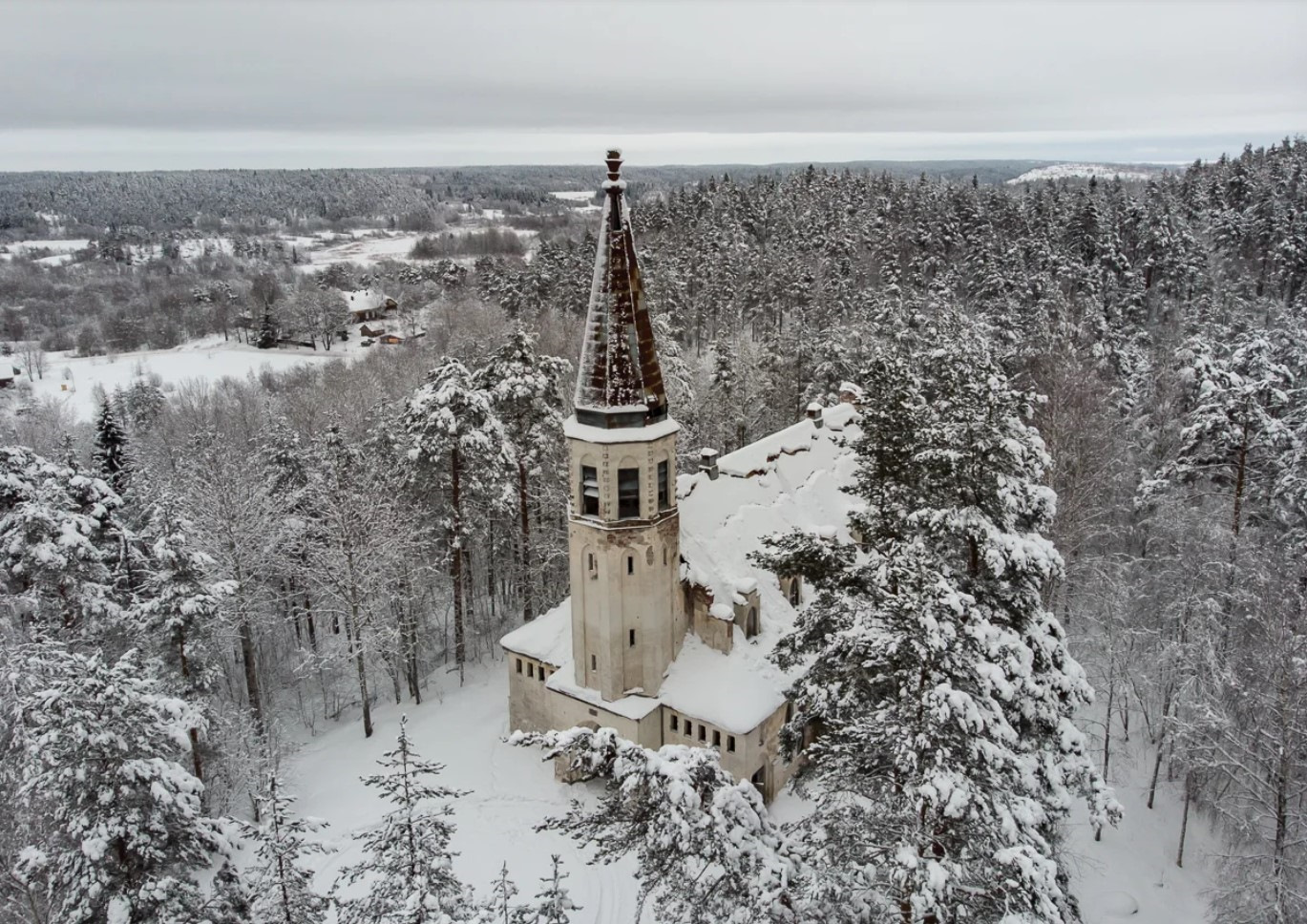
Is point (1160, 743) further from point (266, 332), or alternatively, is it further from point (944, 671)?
point (266, 332)

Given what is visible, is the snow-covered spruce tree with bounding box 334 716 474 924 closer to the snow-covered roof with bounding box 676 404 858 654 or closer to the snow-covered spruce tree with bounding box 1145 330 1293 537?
the snow-covered roof with bounding box 676 404 858 654

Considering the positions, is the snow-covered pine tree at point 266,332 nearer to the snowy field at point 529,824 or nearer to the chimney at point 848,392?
the chimney at point 848,392

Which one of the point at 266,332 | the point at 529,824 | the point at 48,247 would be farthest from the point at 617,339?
the point at 48,247

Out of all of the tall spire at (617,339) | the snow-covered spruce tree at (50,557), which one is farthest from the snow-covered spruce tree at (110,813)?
the tall spire at (617,339)

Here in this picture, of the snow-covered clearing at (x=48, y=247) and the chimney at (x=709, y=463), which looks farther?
the snow-covered clearing at (x=48, y=247)

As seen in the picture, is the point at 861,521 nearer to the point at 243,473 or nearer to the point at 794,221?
the point at 243,473

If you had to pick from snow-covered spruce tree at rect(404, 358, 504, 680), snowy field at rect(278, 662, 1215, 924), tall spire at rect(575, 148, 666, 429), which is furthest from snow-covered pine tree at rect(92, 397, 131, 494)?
tall spire at rect(575, 148, 666, 429)

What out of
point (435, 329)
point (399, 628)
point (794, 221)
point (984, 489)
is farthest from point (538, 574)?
point (794, 221)
